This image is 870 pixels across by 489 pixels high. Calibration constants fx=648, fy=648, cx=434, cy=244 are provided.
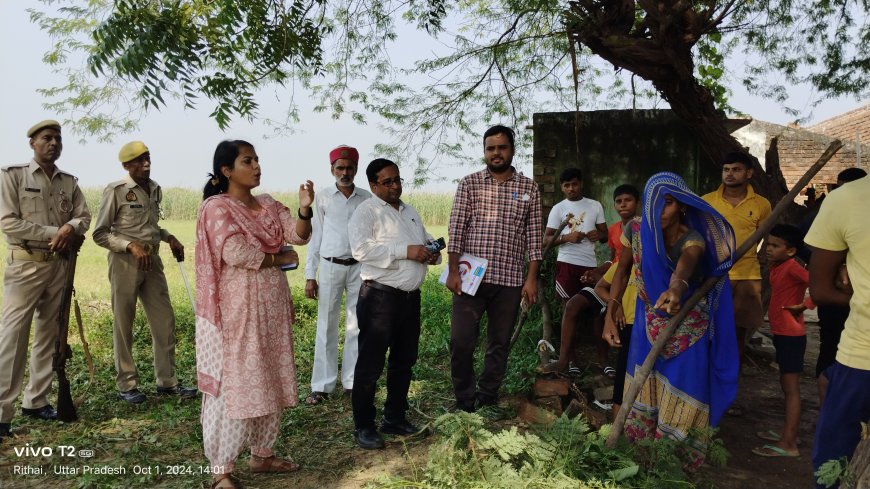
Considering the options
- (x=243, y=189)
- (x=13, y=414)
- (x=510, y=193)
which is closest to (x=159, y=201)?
(x=13, y=414)

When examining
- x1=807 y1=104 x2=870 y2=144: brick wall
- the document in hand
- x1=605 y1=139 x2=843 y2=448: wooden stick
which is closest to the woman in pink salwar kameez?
the document in hand

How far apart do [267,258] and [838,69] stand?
8.23 metres

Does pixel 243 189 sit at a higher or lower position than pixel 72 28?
lower

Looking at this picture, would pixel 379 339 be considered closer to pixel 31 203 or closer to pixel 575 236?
pixel 575 236

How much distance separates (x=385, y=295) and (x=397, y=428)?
3.14 ft

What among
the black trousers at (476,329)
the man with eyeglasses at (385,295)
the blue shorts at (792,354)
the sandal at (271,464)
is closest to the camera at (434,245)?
the man with eyeglasses at (385,295)

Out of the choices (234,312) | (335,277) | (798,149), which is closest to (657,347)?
(234,312)

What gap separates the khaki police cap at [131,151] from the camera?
544 centimetres

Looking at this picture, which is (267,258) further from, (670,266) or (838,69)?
(838,69)

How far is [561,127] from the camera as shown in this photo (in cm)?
708

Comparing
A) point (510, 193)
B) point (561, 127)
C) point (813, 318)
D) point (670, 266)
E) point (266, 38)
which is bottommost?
point (813, 318)

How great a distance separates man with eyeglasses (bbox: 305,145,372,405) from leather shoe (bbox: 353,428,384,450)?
1.05 meters

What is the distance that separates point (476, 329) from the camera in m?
4.59

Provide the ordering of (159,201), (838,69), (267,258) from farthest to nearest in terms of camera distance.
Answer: (838,69)
(159,201)
(267,258)
